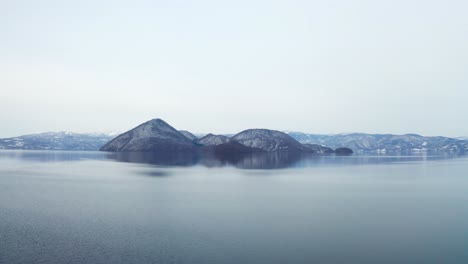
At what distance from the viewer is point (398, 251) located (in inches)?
1173

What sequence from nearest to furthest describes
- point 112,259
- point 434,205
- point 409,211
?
point 112,259 → point 409,211 → point 434,205

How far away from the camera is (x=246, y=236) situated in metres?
34.0

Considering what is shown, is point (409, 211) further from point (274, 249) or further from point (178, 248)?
point (178, 248)

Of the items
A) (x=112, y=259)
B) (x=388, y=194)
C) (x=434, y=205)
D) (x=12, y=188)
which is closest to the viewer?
(x=112, y=259)

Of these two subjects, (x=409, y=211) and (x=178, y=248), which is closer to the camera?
(x=178, y=248)

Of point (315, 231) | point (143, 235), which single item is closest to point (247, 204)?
point (315, 231)

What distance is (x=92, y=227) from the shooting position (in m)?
37.5

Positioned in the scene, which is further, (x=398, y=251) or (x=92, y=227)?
(x=92, y=227)

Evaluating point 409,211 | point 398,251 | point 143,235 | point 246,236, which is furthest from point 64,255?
point 409,211

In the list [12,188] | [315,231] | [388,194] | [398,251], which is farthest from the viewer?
[12,188]

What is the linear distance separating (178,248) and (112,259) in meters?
5.44

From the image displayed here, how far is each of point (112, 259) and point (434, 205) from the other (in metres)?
47.8

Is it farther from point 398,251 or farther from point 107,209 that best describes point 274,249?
point 107,209

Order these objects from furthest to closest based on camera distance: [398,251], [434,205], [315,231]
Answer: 1. [434,205]
2. [315,231]
3. [398,251]
